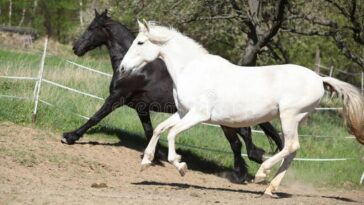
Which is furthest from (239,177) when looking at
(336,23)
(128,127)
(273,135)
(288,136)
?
(336,23)

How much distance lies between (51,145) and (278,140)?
11.3 feet

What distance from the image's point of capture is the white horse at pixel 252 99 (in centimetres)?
791

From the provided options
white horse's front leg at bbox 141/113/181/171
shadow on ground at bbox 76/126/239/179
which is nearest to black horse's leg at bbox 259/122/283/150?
shadow on ground at bbox 76/126/239/179

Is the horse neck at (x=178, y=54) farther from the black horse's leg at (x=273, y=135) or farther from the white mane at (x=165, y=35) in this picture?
the black horse's leg at (x=273, y=135)

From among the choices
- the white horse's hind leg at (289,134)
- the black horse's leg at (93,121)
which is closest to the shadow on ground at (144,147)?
the black horse's leg at (93,121)

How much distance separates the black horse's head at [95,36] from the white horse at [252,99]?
2610mm

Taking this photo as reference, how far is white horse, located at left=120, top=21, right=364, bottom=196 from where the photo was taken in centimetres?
791

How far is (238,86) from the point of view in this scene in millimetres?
8023

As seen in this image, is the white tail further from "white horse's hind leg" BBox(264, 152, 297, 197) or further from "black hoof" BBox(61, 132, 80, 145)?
"black hoof" BBox(61, 132, 80, 145)

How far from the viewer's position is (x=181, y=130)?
25.8ft

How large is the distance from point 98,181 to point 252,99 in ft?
7.54

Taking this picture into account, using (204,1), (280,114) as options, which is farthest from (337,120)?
(280,114)

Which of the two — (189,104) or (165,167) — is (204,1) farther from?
(189,104)

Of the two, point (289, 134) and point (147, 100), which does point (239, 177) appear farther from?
point (289, 134)
